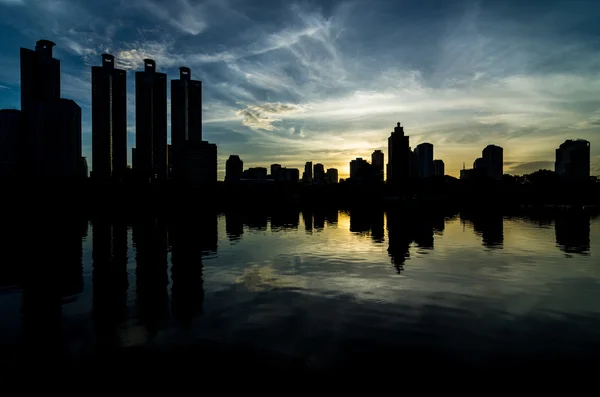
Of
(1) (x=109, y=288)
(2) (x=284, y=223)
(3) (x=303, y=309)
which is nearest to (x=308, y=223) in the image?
(2) (x=284, y=223)

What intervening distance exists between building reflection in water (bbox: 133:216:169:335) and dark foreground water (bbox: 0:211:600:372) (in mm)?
154

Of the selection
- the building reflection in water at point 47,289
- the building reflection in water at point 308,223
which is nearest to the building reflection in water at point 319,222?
the building reflection in water at point 308,223

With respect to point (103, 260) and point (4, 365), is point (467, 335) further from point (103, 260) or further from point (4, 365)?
point (103, 260)

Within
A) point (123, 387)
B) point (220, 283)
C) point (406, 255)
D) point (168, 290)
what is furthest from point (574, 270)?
point (123, 387)

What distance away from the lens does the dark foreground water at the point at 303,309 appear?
59.3 feet

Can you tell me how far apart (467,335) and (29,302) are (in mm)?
28332

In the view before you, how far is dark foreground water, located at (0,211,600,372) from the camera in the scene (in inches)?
712

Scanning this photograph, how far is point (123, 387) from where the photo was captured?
49.6 ft

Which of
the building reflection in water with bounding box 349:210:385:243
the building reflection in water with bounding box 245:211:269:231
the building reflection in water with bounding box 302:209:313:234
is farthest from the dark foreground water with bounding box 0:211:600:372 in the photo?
the building reflection in water with bounding box 245:211:269:231

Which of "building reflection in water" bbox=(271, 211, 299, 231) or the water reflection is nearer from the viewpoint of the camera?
the water reflection

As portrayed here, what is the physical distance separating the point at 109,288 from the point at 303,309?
16157mm

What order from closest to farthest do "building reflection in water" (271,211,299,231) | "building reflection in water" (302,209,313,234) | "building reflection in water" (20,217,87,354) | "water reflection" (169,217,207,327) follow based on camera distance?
"building reflection in water" (20,217,87,354), "water reflection" (169,217,207,327), "building reflection in water" (302,209,313,234), "building reflection in water" (271,211,299,231)

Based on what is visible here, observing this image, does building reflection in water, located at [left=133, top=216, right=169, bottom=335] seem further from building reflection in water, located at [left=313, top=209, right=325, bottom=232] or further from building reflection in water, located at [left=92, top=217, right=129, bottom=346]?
building reflection in water, located at [left=313, top=209, right=325, bottom=232]

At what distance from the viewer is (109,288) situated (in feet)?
99.5
